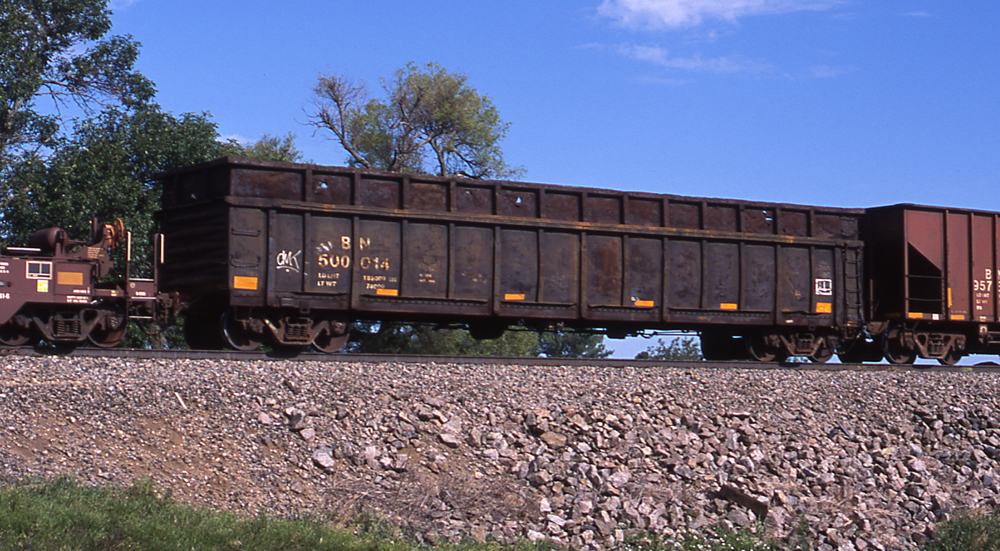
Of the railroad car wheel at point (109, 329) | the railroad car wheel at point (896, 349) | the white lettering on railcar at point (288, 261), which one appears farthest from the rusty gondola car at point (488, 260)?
the railroad car wheel at point (109, 329)

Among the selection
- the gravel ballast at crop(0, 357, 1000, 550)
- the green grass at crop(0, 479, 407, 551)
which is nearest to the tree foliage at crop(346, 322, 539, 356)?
the gravel ballast at crop(0, 357, 1000, 550)

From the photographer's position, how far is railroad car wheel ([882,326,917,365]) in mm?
17656

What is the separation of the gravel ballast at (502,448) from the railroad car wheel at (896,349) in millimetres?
5296

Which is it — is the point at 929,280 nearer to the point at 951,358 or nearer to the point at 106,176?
the point at 951,358

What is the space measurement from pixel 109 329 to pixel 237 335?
181 cm

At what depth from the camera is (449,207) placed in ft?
48.6

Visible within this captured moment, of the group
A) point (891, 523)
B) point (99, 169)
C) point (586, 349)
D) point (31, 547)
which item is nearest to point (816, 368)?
point (891, 523)

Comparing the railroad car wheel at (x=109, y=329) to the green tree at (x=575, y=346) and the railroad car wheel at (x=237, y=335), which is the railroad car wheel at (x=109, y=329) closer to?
the railroad car wheel at (x=237, y=335)

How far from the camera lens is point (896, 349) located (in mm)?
17906

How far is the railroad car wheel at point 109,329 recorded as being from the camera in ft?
43.5

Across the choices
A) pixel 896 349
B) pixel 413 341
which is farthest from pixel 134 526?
pixel 413 341

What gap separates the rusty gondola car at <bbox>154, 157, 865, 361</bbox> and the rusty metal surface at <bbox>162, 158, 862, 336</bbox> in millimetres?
23

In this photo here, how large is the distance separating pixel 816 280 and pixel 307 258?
950cm

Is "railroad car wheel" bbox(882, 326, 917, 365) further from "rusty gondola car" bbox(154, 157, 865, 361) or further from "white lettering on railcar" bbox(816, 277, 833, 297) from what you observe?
"white lettering on railcar" bbox(816, 277, 833, 297)
